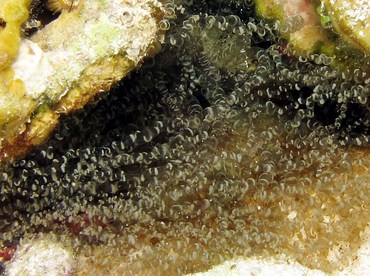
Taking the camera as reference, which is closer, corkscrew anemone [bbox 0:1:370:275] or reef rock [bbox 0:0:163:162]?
reef rock [bbox 0:0:163:162]

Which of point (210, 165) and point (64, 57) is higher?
point (64, 57)

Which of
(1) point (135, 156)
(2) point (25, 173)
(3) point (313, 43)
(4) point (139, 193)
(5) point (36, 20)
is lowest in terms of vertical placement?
(2) point (25, 173)

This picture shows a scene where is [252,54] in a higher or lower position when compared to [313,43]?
lower

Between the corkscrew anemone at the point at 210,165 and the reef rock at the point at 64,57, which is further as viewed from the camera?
the corkscrew anemone at the point at 210,165

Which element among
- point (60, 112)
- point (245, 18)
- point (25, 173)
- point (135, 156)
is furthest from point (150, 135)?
point (245, 18)

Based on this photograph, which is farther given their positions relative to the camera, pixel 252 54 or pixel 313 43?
pixel 252 54

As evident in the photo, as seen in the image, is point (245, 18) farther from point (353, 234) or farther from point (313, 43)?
point (353, 234)

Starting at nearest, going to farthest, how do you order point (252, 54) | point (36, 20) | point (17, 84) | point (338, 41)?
1. point (17, 84)
2. point (36, 20)
3. point (338, 41)
4. point (252, 54)

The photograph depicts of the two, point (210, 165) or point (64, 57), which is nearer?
point (64, 57)
